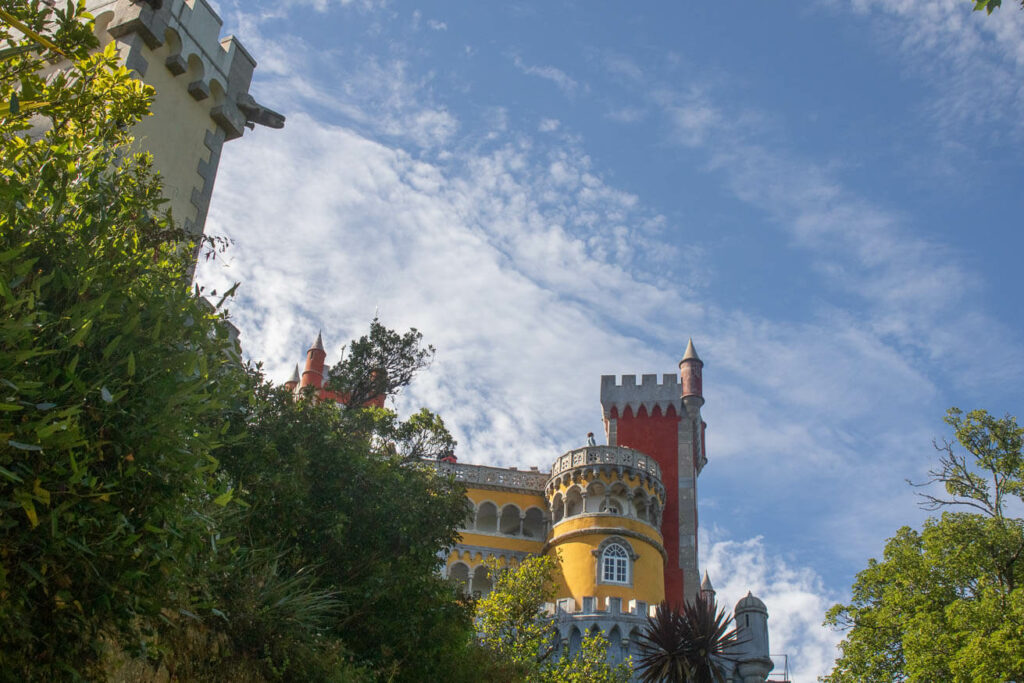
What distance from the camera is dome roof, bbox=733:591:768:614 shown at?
1181 inches

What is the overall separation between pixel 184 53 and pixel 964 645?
2097cm

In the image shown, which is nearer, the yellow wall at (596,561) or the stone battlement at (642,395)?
the yellow wall at (596,561)

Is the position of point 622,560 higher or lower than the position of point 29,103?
higher

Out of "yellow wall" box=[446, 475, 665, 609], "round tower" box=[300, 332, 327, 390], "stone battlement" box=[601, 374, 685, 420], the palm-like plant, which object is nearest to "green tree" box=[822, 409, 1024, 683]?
the palm-like plant

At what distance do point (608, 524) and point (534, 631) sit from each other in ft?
38.3

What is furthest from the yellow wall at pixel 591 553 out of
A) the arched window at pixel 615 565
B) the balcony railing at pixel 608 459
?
the balcony railing at pixel 608 459

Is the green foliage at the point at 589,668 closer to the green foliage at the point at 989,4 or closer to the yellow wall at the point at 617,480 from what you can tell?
the yellow wall at the point at 617,480

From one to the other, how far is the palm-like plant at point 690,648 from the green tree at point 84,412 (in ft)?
65.8

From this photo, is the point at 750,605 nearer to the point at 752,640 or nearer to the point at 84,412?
the point at 752,640

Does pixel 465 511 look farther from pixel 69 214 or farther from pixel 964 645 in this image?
pixel 964 645

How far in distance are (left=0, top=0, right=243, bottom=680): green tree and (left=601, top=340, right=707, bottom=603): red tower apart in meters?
36.6

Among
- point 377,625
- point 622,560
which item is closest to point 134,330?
point 377,625

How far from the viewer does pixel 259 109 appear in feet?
56.0

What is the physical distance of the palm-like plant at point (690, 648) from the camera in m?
26.0
